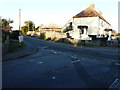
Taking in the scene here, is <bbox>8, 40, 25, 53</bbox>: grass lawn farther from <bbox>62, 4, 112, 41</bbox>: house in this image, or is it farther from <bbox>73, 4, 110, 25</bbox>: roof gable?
<bbox>73, 4, 110, 25</bbox>: roof gable

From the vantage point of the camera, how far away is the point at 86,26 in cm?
4256

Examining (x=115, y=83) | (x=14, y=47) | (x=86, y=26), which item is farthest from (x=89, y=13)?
(x=115, y=83)

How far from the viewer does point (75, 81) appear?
7.25 meters

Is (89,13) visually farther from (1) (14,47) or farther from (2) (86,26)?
(1) (14,47)

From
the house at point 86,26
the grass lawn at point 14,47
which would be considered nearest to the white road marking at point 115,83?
the grass lawn at point 14,47

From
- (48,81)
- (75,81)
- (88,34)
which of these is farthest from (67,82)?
(88,34)

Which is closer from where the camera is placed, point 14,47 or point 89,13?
point 14,47

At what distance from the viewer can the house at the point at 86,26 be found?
4085cm

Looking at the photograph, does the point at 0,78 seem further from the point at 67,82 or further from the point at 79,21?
the point at 79,21

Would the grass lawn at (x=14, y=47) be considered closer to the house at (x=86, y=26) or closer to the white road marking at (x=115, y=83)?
the white road marking at (x=115, y=83)

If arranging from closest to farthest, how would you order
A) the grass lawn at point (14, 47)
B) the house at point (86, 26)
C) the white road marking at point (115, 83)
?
the white road marking at point (115, 83) < the grass lawn at point (14, 47) < the house at point (86, 26)

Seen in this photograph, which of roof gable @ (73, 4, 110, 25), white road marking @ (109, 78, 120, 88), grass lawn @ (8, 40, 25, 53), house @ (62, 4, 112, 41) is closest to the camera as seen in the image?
white road marking @ (109, 78, 120, 88)

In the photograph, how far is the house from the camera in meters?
40.8

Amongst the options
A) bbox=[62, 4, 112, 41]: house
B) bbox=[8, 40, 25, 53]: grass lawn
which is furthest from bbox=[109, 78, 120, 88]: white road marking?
bbox=[62, 4, 112, 41]: house
